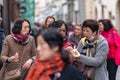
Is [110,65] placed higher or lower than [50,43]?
lower

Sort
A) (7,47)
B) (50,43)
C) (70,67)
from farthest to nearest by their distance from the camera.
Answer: (7,47), (70,67), (50,43)

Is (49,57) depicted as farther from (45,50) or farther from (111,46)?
(111,46)

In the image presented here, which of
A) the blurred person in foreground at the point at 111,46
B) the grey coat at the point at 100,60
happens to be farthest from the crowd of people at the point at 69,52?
the blurred person in foreground at the point at 111,46

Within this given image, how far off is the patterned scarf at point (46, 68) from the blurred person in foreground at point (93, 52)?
7.82 feet

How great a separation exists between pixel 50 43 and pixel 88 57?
246cm

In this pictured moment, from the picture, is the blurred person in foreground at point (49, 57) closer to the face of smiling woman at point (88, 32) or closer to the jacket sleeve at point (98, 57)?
the jacket sleeve at point (98, 57)

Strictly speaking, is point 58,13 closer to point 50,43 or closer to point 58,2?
point 58,2

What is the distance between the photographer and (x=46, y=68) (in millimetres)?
4172

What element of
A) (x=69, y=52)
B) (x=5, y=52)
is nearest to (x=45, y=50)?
(x=69, y=52)

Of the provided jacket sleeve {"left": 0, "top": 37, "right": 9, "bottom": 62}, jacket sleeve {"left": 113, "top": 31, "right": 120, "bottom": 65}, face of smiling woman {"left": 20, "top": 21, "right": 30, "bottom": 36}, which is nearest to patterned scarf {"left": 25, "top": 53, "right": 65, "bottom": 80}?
jacket sleeve {"left": 0, "top": 37, "right": 9, "bottom": 62}

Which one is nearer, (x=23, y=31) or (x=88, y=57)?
(x=88, y=57)

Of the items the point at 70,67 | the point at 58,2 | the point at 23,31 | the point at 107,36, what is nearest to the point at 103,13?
the point at 58,2

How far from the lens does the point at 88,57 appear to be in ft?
21.5

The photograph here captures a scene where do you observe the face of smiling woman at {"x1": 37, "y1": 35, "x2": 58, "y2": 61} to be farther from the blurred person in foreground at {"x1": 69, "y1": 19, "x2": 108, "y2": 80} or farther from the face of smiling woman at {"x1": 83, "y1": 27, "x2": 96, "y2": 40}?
the face of smiling woman at {"x1": 83, "y1": 27, "x2": 96, "y2": 40}
